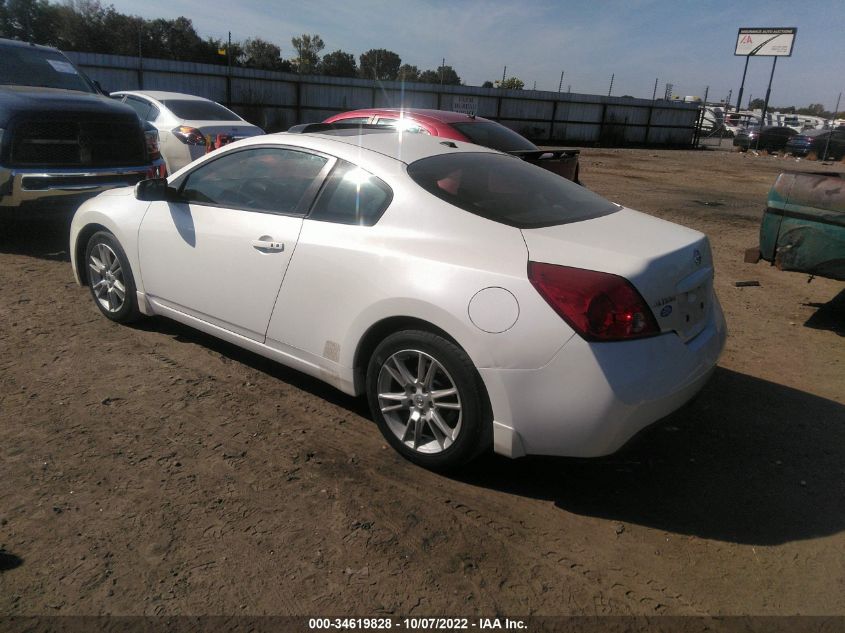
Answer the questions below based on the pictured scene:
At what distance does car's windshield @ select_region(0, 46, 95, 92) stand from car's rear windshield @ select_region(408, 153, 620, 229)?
21.6 feet

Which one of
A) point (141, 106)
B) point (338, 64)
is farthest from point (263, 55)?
point (141, 106)

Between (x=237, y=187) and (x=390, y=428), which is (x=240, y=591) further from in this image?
(x=237, y=187)

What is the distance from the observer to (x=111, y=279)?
4.68m

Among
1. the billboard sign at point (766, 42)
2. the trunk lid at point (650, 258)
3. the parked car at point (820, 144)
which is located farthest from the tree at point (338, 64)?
the trunk lid at point (650, 258)

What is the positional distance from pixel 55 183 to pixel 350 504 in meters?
5.47

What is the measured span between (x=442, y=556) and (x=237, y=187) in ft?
8.26

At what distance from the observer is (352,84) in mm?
25703

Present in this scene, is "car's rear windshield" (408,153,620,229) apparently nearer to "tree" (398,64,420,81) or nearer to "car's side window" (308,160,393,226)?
"car's side window" (308,160,393,226)

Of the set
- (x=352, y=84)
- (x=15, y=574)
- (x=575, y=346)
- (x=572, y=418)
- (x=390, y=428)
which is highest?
(x=352, y=84)

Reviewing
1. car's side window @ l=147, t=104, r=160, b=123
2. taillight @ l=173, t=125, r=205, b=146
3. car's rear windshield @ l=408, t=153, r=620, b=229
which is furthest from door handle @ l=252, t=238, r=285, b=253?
car's side window @ l=147, t=104, r=160, b=123

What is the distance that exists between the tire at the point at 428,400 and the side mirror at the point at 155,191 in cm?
199

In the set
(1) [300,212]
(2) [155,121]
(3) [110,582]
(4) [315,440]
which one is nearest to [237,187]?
(1) [300,212]

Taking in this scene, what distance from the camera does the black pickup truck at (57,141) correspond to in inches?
250

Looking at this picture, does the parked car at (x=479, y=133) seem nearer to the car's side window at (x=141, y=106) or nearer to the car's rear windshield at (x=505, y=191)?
the car's rear windshield at (x=505, y=191)
